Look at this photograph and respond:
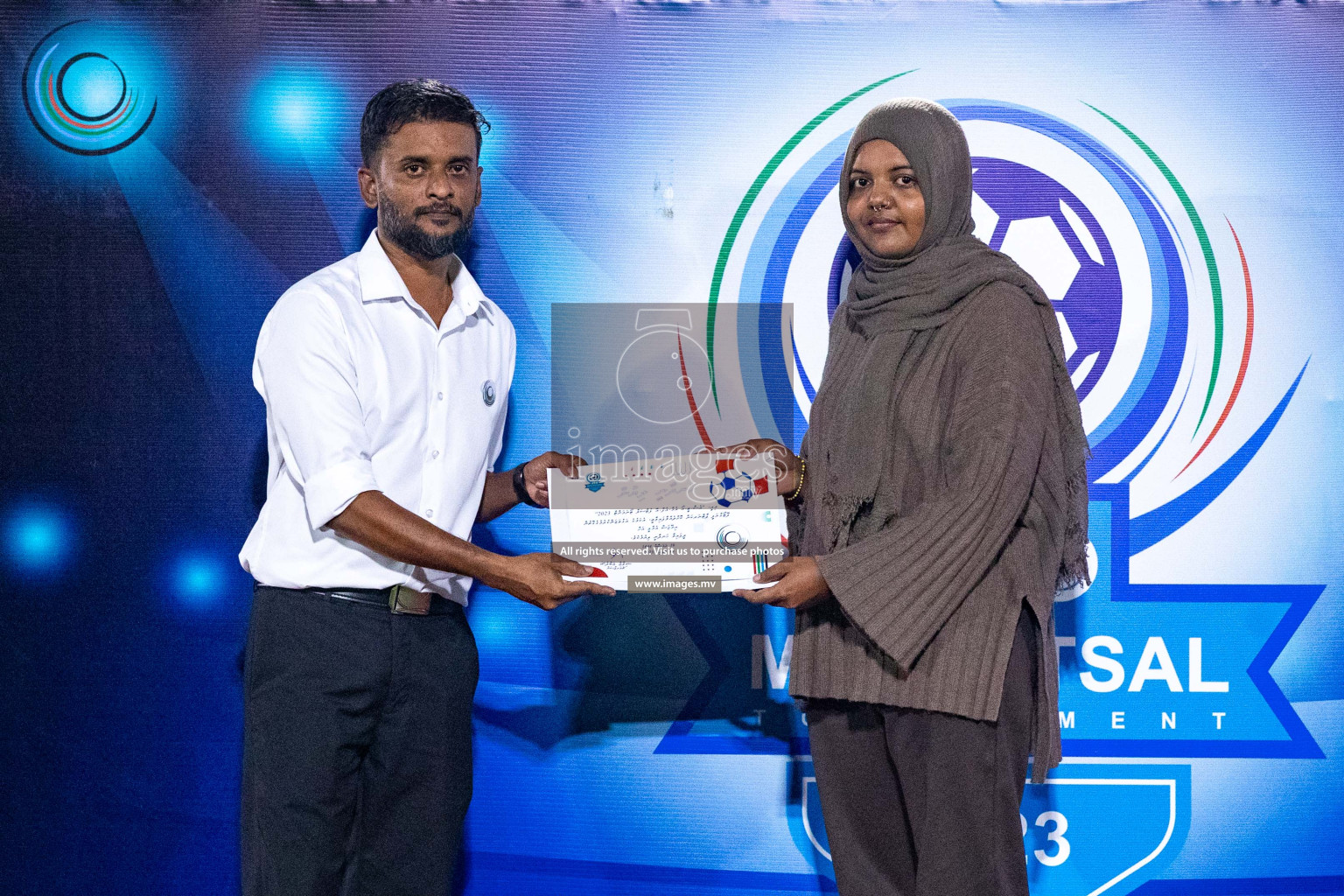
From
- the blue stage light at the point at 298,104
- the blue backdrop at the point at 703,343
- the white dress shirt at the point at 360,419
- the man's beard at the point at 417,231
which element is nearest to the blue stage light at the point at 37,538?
the blue backdrop at the point at 703,343

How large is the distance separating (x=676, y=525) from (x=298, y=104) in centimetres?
141

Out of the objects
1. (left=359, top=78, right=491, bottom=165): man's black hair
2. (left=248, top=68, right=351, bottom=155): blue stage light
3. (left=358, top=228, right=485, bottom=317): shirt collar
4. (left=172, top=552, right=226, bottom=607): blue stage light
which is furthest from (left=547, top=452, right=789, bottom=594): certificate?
(left=248, top=68, right=351, bottom=155): blue stage light

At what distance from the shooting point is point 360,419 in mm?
1918

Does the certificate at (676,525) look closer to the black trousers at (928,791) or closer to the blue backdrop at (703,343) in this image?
the black trousers at (928,791)

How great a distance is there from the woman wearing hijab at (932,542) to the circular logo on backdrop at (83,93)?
1679 millimetres

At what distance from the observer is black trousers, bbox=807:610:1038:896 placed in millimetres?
1727

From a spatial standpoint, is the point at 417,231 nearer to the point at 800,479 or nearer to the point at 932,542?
the point at 800,479

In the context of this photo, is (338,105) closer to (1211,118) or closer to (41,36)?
(41,36)

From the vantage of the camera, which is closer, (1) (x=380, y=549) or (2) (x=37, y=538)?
(1) (x=380, y=549)

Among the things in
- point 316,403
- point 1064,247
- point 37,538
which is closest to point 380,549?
point 316,403

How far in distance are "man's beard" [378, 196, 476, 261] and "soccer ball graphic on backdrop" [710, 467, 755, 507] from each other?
68 cm

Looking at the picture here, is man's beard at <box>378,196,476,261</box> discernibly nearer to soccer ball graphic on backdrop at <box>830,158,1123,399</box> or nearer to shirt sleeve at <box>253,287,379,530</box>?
shirt sleeve at <box>253,287,379,530</box>

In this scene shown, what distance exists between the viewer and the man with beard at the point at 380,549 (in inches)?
73.9

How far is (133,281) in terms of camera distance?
250 centimetres
